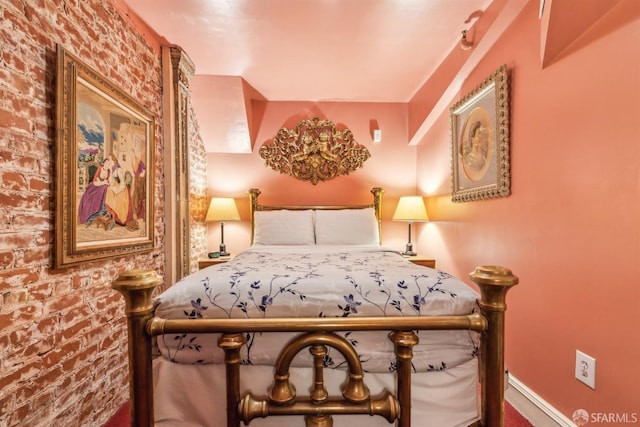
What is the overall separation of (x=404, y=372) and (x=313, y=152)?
2695 mm

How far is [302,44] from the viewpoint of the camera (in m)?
2.26

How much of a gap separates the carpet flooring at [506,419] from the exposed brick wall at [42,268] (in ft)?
0.18

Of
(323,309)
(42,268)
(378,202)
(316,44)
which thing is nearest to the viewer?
(323,309)

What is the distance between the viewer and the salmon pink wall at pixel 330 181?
3.38 m

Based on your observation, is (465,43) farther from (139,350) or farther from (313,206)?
(139,350)

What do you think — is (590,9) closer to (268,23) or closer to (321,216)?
(268,23)

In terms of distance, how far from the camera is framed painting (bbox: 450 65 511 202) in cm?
184

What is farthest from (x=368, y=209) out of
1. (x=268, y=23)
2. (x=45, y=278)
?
(x=45, y=278)

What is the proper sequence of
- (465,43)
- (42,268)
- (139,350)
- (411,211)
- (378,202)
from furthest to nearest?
1. (378,202)
2. (411,211)
3. (465,43)
4. (42,268)
5. (139,350)

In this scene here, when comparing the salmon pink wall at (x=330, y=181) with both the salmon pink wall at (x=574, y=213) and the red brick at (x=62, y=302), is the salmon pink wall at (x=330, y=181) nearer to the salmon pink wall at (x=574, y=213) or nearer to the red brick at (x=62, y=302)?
the salmon pink wall at (x=574, y=213)

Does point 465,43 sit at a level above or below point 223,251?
above

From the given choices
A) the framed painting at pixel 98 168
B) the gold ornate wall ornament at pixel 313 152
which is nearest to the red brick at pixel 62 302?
the framed painting at pixel 98 168

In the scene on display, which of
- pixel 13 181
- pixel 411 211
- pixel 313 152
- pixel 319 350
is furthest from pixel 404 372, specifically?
pixel 313 152

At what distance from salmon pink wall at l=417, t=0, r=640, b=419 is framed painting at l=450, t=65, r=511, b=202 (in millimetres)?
62
